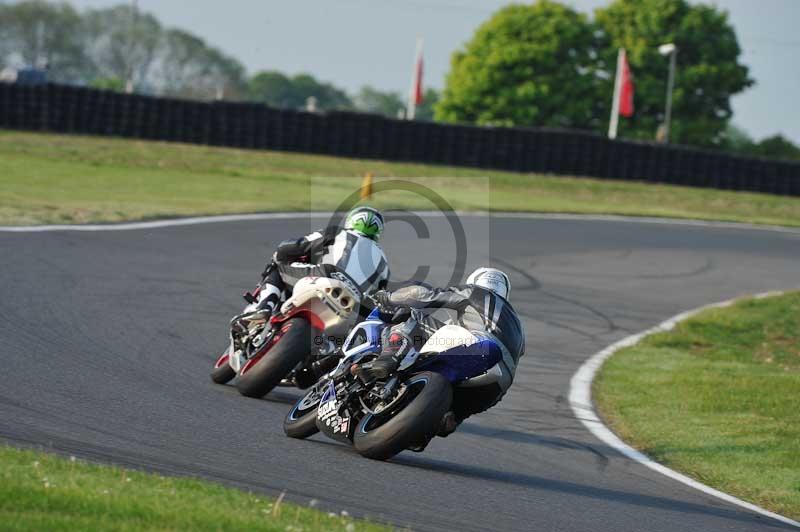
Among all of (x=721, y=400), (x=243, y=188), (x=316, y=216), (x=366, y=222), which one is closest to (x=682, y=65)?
(x=243, y=188)

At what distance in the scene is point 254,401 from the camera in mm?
8469

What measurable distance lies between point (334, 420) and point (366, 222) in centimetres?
184

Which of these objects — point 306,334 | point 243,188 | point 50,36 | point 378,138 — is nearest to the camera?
point 306,334

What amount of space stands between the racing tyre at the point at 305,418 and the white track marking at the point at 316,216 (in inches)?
50.9

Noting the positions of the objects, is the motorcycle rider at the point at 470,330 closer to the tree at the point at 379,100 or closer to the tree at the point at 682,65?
the tree at the point at 682,65

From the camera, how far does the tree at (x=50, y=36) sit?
105 m

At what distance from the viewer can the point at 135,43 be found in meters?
86.6

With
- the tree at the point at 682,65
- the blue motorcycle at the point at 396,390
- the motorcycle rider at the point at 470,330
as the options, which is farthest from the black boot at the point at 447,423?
the tree at the point at 682,65

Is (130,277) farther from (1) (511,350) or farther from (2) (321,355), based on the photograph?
(1) (511,350)

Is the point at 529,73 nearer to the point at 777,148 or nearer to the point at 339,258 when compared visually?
the point at 777,148

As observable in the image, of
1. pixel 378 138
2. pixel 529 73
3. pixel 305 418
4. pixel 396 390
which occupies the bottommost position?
pixel 305 418

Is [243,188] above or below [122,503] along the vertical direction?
above

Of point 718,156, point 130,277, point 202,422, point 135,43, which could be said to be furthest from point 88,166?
point 135,43

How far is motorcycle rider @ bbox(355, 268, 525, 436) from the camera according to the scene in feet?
22.6
